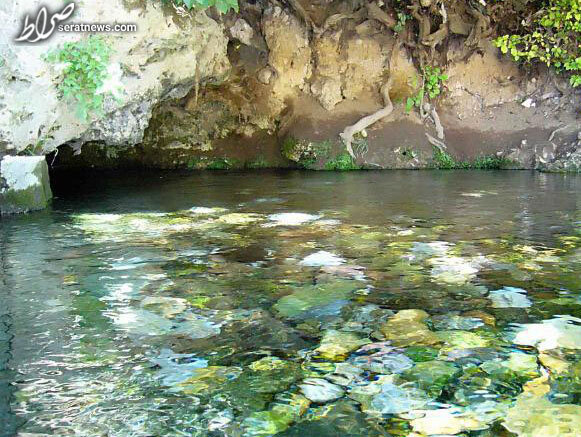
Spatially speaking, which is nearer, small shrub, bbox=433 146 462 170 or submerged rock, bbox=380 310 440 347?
submerged rock, bbox=380 310 440 347

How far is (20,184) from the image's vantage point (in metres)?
7.00

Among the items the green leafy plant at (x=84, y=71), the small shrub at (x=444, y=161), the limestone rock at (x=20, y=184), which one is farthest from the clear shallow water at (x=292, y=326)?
the small shrub at (x=444, y=161)

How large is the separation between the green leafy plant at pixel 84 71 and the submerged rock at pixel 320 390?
5300 mm

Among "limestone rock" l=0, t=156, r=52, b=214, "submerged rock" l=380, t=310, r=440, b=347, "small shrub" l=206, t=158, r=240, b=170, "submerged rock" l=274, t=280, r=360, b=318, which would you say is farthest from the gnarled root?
"submerged rock" l=380, t=310, r=440, b=347

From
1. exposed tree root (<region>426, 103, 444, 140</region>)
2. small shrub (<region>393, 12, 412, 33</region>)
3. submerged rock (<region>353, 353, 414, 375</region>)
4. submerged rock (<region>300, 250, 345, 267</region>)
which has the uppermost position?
small shrub (<region>393, 12, 412, 33</region>)

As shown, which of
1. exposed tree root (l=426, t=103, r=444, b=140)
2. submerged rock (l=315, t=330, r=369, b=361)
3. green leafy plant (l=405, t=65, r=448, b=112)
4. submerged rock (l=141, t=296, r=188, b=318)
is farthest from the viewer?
green leafy plant (l=405, t=65, r=448, b=112)

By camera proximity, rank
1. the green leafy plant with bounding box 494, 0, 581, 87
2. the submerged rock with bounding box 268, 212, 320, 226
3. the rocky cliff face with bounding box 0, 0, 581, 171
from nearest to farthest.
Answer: the submerged rock with bounding box 268, 212, 320, 226
the green leafy plant with bounding box 494, 0, 581, 87
the rocky cliff face with bounding box 0, 0, 581, 171

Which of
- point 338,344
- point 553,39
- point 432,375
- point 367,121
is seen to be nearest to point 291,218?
point 338,344

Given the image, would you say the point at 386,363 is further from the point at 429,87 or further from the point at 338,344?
the point at 429,87

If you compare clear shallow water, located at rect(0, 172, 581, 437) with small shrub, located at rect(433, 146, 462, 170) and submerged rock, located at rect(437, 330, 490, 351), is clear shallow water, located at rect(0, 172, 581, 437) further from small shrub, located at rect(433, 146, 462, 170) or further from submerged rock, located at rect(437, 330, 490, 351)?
small shrub, located at rect(433, 146, 462, 170)

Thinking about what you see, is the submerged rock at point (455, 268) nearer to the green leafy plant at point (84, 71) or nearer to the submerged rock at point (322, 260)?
the submerged rock at point (322, 260)

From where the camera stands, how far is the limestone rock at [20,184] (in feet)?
22.5

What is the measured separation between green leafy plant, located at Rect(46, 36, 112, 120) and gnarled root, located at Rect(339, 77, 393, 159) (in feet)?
19.7

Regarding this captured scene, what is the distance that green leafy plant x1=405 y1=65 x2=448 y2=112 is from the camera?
12.7 metres
